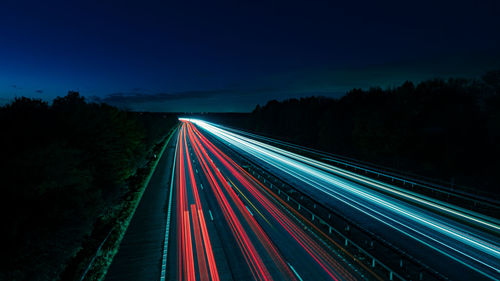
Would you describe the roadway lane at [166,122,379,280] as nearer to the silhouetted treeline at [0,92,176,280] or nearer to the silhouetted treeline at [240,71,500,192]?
the silhouetted treeline at [0,92,176,280]

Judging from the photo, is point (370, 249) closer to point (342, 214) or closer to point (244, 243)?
point (342, 214)

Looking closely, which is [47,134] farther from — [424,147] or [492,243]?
[424,147]

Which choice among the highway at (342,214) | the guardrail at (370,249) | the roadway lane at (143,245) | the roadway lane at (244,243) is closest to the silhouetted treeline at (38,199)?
the roadway lane at (143,245)

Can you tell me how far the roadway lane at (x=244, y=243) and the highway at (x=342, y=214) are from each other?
5 centimetres

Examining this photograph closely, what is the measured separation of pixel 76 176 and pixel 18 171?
2459mm

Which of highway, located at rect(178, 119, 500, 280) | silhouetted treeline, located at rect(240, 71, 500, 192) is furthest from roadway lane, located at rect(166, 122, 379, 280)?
silhouetted treeline, located at rect(240, 71, 500, 192)

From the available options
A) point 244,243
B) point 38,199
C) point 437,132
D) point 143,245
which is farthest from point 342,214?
point 437,132

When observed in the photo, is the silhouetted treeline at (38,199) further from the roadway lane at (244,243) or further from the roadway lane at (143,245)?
the roadway lane at (244,243)

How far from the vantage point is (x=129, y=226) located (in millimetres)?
17047

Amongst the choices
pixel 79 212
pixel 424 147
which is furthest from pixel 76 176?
pixel 424 147

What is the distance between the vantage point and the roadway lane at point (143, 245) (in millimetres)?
11846

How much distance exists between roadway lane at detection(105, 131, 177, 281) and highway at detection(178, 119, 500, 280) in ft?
4.37

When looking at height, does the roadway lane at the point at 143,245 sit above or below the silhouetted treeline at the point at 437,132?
below

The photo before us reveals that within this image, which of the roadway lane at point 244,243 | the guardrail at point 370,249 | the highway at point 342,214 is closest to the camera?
the guardrail at point 370,249
